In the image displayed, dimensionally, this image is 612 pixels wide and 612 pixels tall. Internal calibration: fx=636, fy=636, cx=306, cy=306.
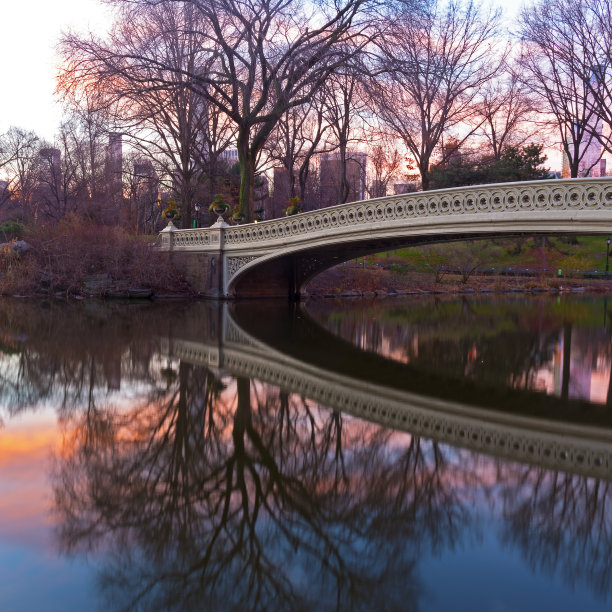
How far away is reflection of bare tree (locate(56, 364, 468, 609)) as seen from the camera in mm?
3092

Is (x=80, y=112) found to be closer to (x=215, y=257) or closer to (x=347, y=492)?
(x=215, y=257)

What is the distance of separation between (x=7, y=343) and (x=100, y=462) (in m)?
6.29

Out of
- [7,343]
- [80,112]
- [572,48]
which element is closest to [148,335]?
[7,343]

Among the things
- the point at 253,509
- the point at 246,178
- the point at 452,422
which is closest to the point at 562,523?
the point at 253,509

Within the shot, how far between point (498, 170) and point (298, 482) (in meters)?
31.0

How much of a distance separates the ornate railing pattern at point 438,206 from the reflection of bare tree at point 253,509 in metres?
7.69

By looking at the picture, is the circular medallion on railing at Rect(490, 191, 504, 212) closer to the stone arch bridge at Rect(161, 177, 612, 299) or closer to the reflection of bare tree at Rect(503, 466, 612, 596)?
the stone arch bridge at Rect(161, 177, 612, 299)

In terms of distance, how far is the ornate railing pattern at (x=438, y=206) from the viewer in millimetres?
11359

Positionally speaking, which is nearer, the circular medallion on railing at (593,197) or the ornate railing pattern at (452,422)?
the ornate railing pattern at (452,422)

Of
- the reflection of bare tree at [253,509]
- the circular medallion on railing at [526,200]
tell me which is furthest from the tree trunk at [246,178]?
the reflection of bare tree at [253,509]

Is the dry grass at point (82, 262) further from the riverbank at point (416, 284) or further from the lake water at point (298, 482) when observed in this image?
the lake water at point (298, 482)

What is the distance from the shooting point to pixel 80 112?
18.7m

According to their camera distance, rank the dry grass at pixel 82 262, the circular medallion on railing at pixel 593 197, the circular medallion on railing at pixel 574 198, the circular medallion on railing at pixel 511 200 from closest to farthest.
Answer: the circular medallion on railing at pixel 593 197
the circular medallion on railing at pixel 574 198
the circular medallion on railing at pixel 511 200
the dry grass at pixel 82 262

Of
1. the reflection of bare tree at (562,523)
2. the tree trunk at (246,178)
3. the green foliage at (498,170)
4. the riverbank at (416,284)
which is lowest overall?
the reflection of bare tree at (562,523)
